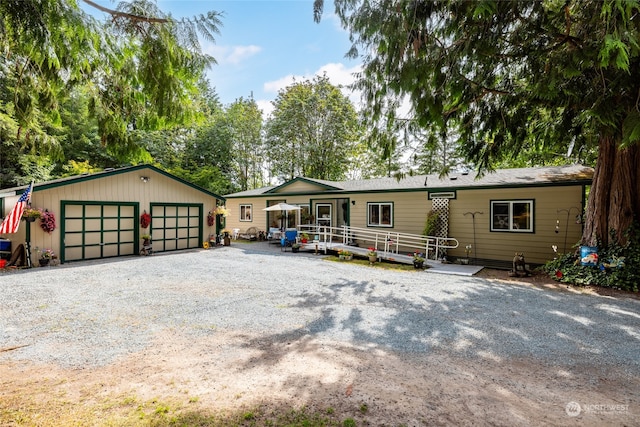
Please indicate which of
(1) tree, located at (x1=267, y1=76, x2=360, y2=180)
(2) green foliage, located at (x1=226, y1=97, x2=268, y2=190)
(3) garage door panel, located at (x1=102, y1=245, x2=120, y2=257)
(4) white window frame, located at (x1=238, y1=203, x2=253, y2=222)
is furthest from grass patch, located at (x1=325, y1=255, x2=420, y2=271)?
(2) green foliage, located at (x1=226, y1=97, x2=268, y2=190)

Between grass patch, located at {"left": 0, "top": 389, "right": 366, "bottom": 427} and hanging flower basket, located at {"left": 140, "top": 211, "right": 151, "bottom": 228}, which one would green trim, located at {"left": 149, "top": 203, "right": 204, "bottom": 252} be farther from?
grass patch, located at {"left": 0, "top": 389, "right": 366, "bottom": 427}

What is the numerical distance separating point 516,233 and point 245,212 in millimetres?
14081

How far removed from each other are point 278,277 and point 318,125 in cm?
2086

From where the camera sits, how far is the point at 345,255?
11430 millimetres

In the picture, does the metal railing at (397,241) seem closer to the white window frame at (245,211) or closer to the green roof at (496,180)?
the green roof at (496,180)

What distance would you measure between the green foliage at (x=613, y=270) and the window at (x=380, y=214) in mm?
6079

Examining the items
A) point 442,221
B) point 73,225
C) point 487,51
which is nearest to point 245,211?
point 73,225

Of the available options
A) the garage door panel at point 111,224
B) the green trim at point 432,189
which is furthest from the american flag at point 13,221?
the green trim at point 432,189

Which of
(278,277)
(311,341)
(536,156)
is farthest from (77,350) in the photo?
(536,156)

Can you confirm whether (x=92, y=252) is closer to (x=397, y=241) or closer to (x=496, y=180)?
(x=397, y=241)

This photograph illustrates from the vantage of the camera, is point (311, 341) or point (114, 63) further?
point (311, 341)

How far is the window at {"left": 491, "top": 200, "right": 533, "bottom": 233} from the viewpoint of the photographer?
32.7ft

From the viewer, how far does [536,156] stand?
17.8 meters

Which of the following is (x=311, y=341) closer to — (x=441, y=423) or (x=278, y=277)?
(x=441, y=423)
